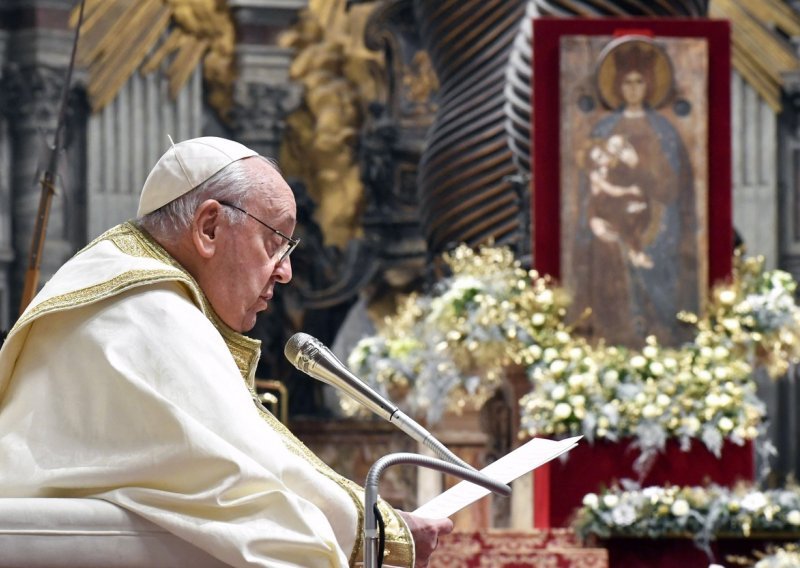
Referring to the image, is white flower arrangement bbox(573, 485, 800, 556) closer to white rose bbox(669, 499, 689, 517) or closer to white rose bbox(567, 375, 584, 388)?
white rose bbox(669, 499, 689, 517)

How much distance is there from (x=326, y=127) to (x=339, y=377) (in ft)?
35.7

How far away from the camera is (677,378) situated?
6.51 metres

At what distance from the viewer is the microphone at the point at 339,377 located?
295 centimetres

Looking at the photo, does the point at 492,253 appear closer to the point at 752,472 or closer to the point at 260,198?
the point at 752,472

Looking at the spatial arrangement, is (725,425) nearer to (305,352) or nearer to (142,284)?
(305,352)

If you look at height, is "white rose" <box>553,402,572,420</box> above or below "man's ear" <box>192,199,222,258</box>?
below

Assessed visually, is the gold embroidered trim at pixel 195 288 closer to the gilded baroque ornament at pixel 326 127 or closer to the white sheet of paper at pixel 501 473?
the white sheet of paper at pixel 501 473

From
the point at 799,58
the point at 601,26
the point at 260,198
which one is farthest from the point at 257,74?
the point at 260,198

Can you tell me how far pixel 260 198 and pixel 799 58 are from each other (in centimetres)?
1017

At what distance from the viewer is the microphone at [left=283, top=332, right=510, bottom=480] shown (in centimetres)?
295

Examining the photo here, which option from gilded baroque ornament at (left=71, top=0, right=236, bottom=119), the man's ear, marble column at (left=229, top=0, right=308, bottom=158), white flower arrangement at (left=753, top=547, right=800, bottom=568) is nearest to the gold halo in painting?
white flower arrangement at (left=753, top=547, right=800, bottom=568)

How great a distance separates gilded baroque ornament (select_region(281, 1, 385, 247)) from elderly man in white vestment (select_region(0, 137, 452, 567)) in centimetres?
1052

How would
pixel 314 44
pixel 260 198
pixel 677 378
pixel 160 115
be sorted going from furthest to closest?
pixel 314 44 → pixel 160 115 → pixel 677 378 → pixel 260 198

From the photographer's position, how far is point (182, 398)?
9.18 feet
